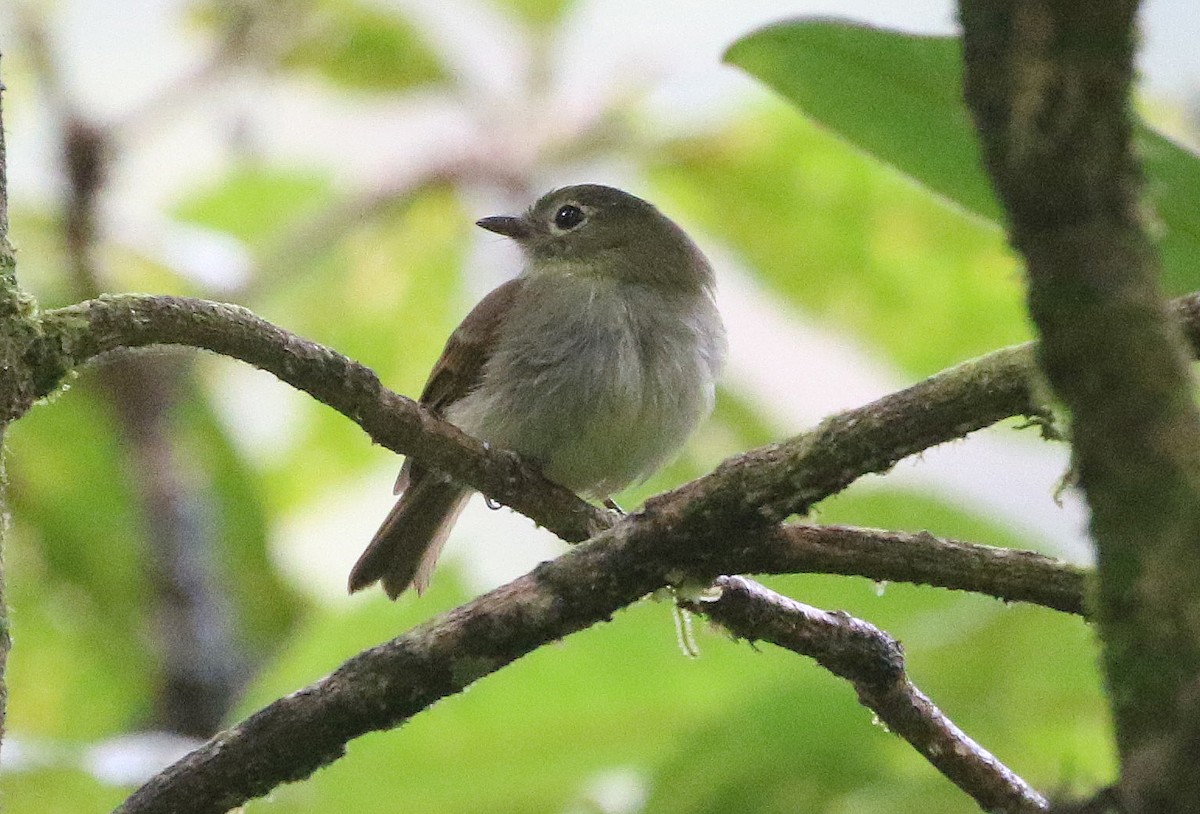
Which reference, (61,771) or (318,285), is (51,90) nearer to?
(318,285)

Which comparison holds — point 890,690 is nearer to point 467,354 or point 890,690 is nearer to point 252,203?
point 467,354

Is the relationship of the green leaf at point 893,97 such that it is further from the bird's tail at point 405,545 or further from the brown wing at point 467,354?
the bird's tail at point 405,545

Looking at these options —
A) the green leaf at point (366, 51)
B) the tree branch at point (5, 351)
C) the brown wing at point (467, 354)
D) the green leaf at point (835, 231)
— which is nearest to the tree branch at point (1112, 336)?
the tree branch at point (5, 351)

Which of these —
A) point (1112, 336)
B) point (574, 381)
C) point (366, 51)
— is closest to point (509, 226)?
point (574, 381)

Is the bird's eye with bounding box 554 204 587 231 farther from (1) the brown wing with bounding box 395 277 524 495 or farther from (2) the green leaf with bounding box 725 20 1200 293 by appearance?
(2) the green leaf with bounding box 725 20 1200 293

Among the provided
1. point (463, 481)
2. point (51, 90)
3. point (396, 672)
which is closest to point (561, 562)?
point (396, 672)
